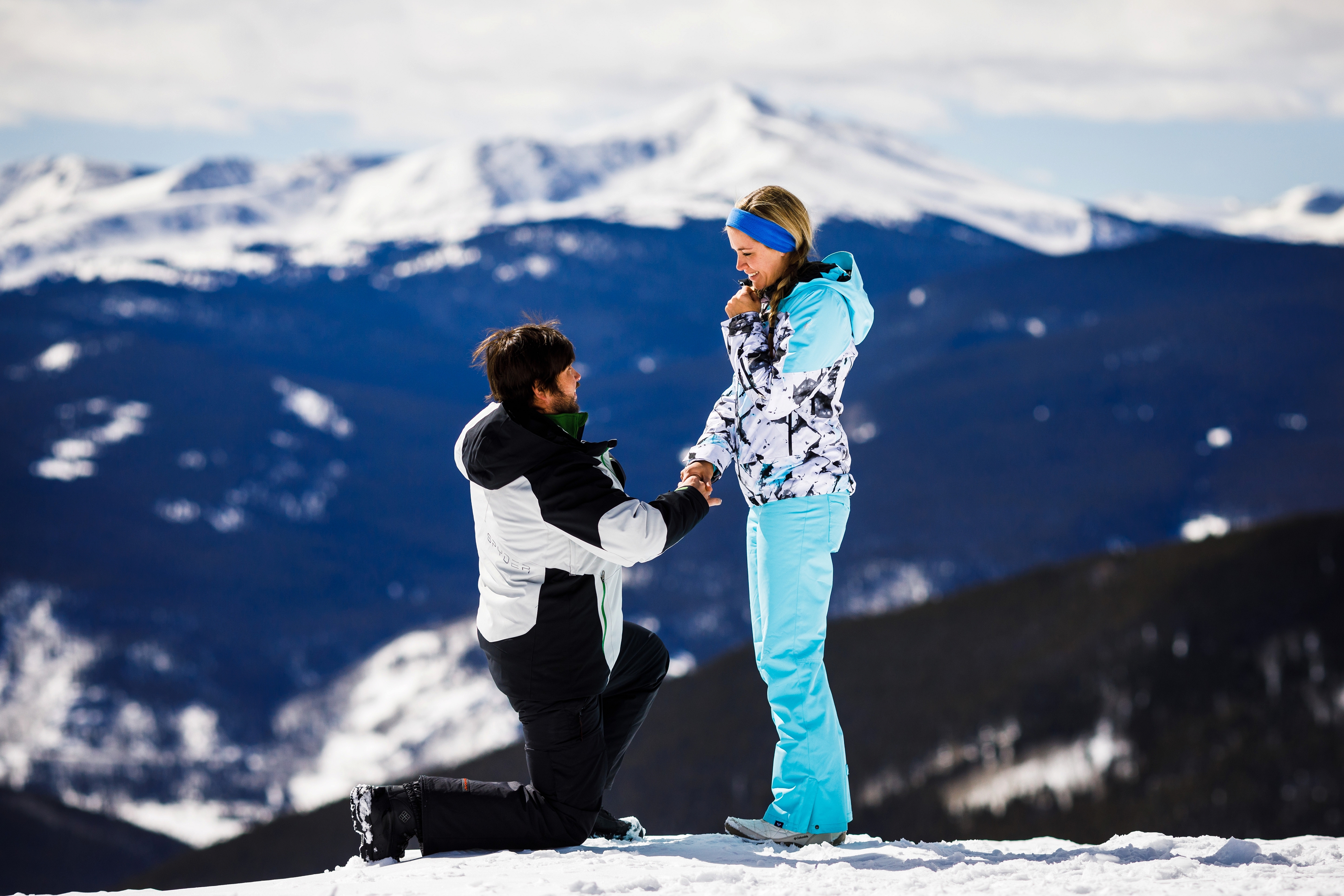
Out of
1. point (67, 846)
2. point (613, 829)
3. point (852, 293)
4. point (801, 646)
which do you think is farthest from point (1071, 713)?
point (67, 846)

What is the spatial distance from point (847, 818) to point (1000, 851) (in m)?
0.79

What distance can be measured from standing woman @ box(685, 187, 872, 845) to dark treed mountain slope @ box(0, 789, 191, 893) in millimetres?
116587

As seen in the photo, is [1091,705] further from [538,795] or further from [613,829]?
[538,795]

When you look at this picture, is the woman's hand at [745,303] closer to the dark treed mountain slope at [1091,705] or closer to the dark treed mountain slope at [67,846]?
the dark treed mountain slope at [1091,705]

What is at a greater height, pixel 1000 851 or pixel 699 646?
pixel 699 646

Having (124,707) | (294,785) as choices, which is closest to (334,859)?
(294,785)

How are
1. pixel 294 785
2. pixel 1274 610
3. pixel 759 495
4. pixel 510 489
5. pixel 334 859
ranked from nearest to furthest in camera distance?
pixel 510 489, pixel 759 495, pixel 1274 610, pixel 334 859, pixel 294 785

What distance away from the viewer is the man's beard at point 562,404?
17.4 ft

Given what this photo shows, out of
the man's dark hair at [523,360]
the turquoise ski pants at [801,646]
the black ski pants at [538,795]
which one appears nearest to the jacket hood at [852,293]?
the turquoise ski pants at [801,646]

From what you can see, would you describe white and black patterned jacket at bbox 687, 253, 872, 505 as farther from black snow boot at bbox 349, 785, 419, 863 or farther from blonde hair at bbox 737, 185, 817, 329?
black snow boot at bbox 349, 785, 419, 863

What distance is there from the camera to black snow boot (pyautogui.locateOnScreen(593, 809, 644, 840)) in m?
5.91

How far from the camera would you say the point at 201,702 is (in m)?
195

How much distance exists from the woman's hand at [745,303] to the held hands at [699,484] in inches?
30.5

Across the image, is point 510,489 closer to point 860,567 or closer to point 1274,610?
point 1274,610
